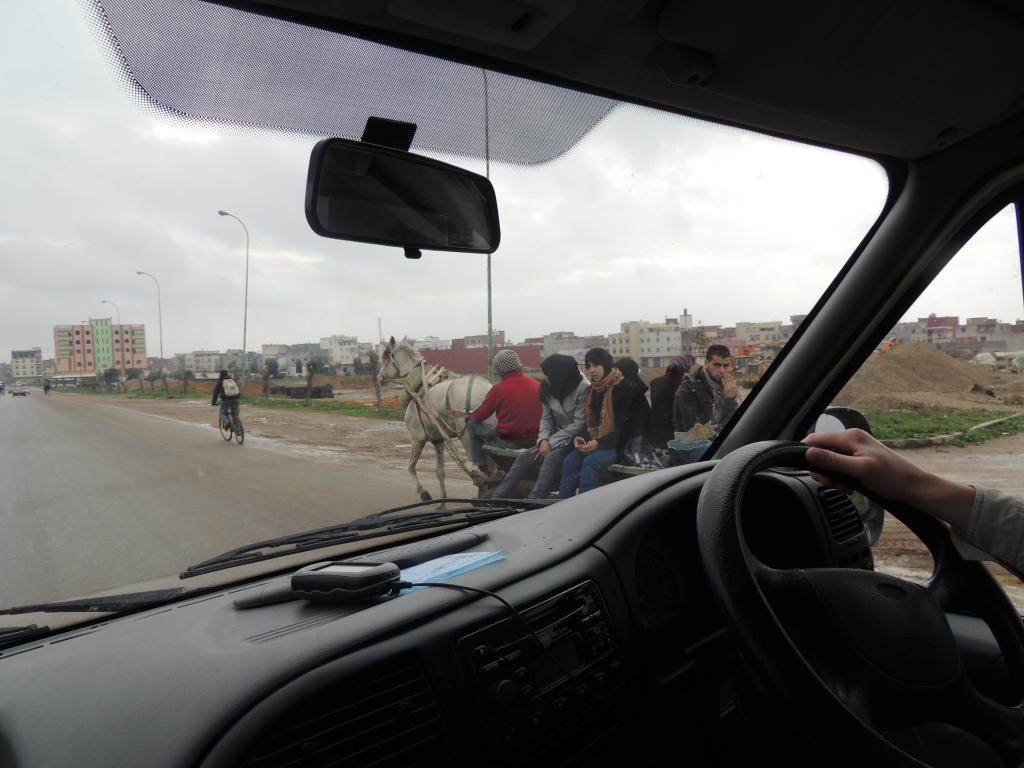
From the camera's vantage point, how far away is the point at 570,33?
202 cm

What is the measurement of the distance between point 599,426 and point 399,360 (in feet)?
5.22

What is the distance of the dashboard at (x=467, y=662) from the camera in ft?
4.11

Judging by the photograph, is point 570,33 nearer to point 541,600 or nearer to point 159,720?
point 541,600

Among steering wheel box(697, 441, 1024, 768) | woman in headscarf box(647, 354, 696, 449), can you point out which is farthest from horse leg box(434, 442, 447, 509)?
steering wheel box(697, 441, 1024, 768)

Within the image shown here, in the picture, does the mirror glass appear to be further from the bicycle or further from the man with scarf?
the bicycle

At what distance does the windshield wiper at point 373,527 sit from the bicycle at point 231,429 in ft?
3.34

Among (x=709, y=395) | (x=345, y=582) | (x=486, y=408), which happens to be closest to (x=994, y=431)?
(x=709, y=395)

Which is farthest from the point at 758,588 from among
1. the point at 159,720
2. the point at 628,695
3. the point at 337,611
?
the point at 159,720

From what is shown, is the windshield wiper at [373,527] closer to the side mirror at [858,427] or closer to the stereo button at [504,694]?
the stereo button at [504,694]

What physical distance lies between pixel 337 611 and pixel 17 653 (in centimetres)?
76

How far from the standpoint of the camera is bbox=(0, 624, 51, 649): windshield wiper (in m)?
1.62

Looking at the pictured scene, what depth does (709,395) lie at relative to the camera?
12.4ft

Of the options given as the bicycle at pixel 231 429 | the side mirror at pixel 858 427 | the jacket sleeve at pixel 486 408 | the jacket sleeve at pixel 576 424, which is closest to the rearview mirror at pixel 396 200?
the bicycle at pixel 231 429

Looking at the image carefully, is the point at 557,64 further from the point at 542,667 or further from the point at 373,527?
the point at 542,667
